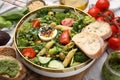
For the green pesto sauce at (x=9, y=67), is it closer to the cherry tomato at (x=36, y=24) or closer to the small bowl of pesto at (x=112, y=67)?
the cherry tomato at (x=36, y=24)

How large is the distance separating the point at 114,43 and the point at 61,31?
0.22m

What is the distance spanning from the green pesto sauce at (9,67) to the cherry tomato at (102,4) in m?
0.53

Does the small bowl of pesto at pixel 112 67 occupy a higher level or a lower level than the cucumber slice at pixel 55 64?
lower

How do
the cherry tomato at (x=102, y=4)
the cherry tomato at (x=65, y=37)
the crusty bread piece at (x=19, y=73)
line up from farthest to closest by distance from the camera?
the cherry tomato at (x=102, y=4)
the cherry tomato at (x=65, y=37)
the crusty bread piece at (x=19, y=73)

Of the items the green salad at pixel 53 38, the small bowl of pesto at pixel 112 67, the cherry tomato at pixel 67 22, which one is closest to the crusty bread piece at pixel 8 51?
the green salad at pixel 53 38

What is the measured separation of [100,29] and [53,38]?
19cm

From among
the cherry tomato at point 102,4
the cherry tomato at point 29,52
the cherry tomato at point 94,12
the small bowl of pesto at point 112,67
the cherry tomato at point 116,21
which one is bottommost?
the small bowl of pesto at point 112,67

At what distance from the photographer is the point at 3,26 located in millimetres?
1361

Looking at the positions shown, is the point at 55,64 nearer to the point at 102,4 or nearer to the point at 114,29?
the point at 114,29

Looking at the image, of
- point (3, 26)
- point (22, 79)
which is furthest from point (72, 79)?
point (3, 26)

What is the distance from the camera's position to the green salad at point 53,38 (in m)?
1.15

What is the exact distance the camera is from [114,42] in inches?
49.8

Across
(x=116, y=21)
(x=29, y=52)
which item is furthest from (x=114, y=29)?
(x=29, y=52)

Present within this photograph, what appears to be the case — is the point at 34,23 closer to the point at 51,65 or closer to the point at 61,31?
the point at 61,31
